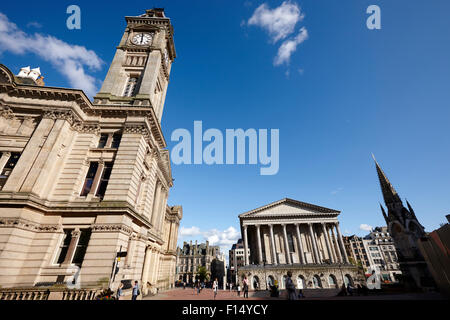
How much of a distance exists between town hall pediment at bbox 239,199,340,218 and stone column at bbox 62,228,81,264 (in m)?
41.6

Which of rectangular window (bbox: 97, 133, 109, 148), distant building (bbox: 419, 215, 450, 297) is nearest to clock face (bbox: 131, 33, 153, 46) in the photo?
rectangular window (bbox: 97, 133, 109, 148)

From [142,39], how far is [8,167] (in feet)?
64.9

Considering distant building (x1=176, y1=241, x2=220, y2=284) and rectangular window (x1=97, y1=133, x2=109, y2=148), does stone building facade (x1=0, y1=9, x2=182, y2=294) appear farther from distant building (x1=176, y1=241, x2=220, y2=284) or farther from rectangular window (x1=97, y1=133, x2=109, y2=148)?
distant building (x1=176, y1=241, x2=220, y2=284)

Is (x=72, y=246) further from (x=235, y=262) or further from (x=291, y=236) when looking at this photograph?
(x=235, y=262)

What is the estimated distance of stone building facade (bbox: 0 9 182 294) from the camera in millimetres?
11742

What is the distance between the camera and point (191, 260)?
302 feet

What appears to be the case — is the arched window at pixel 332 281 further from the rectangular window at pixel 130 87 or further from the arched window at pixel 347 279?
the rectangular window at pixel 130 87

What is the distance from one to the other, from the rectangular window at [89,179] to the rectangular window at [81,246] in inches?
115

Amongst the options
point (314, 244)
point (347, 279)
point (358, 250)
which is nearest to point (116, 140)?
point (314, 244)

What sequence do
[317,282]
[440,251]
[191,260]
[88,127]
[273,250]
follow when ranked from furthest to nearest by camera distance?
[191,260]
[273,250]
[317,282]
[88,127]
[440,251]

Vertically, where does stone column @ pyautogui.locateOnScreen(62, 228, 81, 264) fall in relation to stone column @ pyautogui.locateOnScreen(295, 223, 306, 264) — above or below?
below
